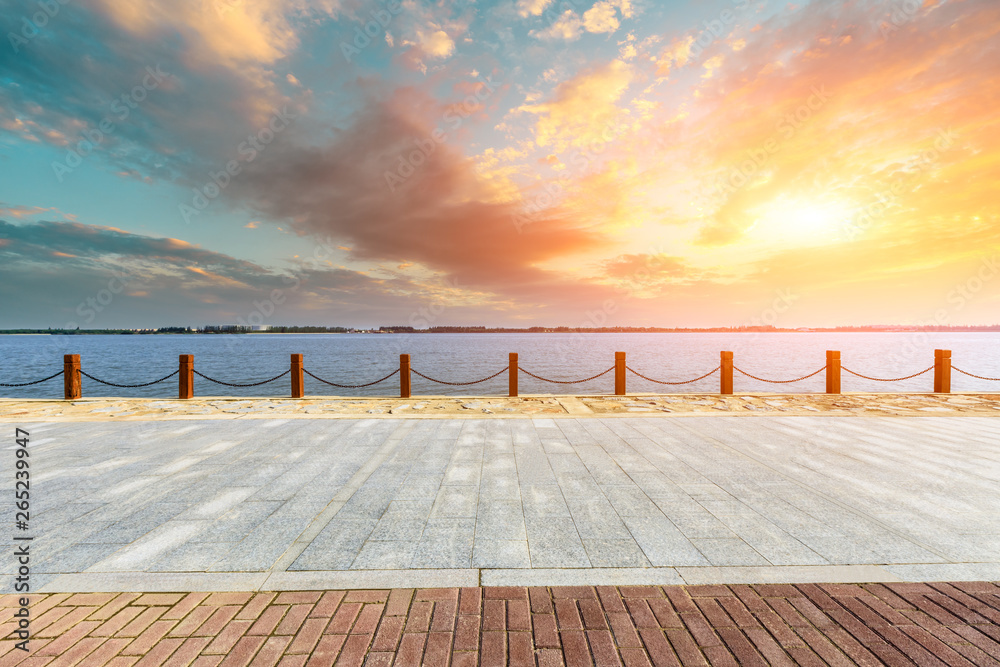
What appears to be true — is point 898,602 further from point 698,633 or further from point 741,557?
point 698,633

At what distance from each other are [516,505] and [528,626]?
1967mm

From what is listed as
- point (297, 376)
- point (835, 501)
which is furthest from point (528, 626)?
point (297, 376)

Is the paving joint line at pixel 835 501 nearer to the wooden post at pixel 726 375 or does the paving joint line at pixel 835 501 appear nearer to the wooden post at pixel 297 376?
the wooden post at pixel 726 375

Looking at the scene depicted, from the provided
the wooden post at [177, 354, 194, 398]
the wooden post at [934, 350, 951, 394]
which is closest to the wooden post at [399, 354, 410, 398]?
the wooden post at [177, 354, 194, 398]

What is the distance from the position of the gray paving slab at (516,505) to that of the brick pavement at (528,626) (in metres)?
0.22

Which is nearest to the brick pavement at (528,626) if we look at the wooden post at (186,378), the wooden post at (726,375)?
the wooden post at (726,375)

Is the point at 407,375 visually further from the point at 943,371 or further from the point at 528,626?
the point at 943,371

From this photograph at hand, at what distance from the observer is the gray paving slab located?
137 inches

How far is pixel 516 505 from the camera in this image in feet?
15.4

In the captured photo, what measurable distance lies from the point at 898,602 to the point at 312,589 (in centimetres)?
436

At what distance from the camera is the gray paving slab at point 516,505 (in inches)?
137

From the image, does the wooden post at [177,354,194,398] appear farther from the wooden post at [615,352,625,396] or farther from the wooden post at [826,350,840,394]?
the wooden post at [826,350,840,394]

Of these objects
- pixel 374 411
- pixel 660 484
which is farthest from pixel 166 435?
pixel 660 484

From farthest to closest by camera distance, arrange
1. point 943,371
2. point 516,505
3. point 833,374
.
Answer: point 833,374, point 943,371, point 516,505
